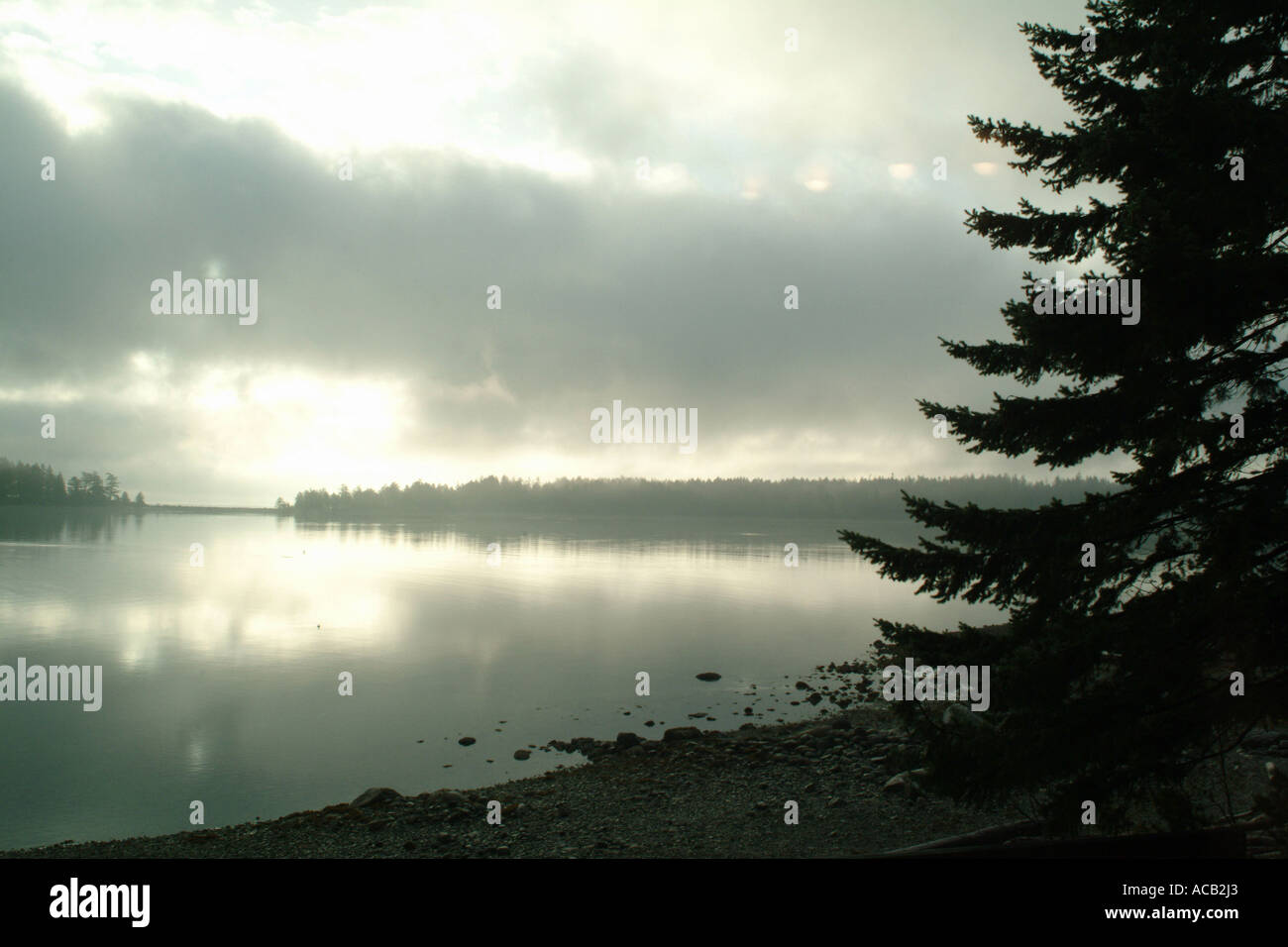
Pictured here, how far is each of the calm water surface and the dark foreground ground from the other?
7.06 ft

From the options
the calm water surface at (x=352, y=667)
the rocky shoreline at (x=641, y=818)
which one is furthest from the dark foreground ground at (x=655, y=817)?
the calm water surface at (x=352, y=667)

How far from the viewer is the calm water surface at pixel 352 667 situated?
16.4m

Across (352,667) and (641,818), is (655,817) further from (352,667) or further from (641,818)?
(352,667)

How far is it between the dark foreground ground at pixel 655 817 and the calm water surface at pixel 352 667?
2.15 metres

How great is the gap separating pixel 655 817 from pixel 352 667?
67.8 ft

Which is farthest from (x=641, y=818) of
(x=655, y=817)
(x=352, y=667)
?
(x=352, y=667)

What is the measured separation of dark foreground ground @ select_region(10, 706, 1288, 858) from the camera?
10922 millimetres

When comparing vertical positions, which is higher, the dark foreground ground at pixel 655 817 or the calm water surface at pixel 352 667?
the dark foreground ground at pixel 655 817

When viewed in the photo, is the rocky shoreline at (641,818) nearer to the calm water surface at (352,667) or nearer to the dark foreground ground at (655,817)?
the dark foreground ground at (655,817)

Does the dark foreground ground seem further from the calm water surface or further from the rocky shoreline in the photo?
→ the calm water surface

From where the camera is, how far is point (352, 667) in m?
28.9

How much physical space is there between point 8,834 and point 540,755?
1040 centimetres
